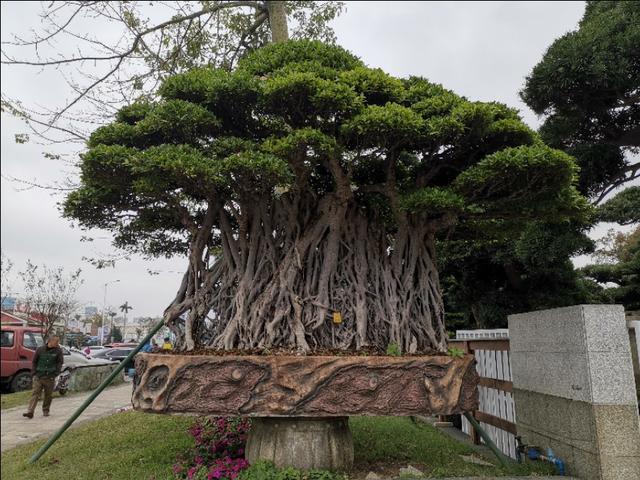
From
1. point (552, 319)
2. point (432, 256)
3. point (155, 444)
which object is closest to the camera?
point (552, 319)

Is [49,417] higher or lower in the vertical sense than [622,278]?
lower

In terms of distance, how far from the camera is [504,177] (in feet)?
15.7

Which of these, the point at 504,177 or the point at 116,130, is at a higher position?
the point at 116,130

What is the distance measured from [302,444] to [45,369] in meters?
7.25

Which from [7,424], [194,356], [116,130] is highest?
[116,130]

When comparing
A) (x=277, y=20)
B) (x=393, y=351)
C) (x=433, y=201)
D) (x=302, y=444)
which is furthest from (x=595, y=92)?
(x=302, y=444)

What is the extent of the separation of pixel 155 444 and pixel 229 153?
13.5 ft

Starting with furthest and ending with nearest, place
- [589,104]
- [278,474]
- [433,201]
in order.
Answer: [589,104], [433,201], [278,474]

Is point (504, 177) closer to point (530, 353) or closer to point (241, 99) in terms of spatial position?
point (530, 353)

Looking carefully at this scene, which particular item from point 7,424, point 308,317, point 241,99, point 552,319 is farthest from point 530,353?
point 7,424

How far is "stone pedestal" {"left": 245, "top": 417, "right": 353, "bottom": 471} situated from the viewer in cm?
486

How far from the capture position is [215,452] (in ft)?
19.4

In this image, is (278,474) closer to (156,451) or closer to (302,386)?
(302,386)

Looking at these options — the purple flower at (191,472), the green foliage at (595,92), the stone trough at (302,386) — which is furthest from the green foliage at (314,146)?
the purple flower at (191,472)
